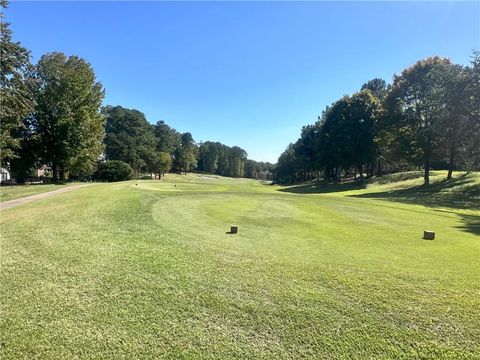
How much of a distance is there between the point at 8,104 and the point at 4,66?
9.09 feet

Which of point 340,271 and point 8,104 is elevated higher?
point 8,104

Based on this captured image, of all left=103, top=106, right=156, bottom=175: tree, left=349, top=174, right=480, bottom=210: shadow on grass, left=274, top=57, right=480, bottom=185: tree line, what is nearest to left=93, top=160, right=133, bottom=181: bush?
left=103, top=106, right=156, bottom=175: tree

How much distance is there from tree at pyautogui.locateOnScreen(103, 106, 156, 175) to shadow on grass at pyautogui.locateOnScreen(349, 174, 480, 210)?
188ft

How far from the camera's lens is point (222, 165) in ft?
480

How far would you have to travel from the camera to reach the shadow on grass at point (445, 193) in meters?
24.4

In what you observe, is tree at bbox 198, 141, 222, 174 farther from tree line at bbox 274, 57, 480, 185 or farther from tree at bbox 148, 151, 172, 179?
tree line at bbox 274, 57, 480, 185

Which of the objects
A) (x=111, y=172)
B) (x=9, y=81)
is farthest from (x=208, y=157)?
(x=9, y=81)

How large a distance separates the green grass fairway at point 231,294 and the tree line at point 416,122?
2513 cm

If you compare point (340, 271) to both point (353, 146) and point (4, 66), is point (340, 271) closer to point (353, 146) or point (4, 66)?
point (4, 66)

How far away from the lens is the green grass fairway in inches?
140

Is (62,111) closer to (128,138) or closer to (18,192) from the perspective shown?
(18,192)

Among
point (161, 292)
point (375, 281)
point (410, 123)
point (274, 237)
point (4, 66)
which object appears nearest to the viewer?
point (161, 292)

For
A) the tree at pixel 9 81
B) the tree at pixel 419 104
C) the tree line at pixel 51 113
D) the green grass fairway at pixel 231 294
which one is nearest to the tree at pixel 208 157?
the tree line at pixel 51 113

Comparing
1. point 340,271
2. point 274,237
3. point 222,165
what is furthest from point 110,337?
point 222,165
